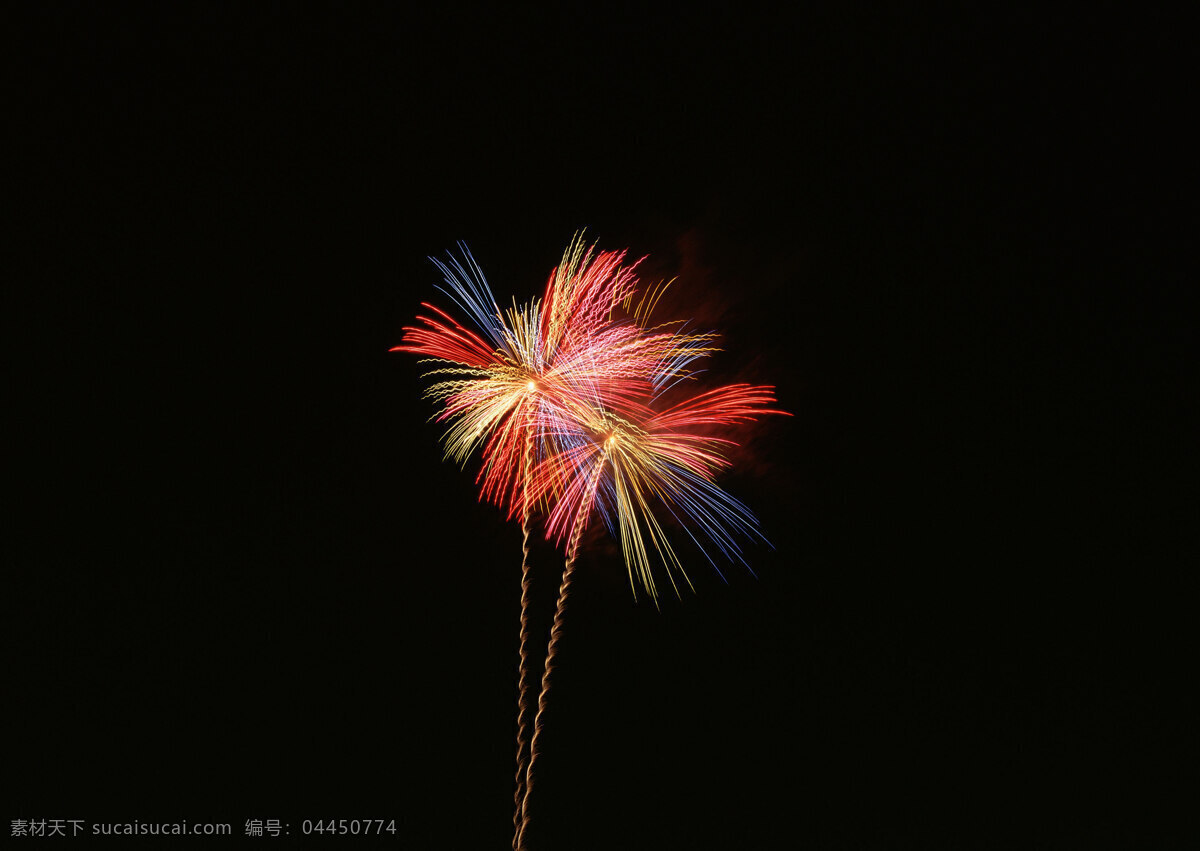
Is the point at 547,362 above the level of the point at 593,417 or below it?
above

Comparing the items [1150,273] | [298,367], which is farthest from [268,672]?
[1150,273]

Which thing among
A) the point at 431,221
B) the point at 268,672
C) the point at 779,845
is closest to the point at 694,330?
the point at 431,221

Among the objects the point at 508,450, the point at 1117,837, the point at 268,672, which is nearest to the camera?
the point at 508,450

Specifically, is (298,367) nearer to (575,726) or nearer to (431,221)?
(431,221)

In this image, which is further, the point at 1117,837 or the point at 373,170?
the point at 373,170

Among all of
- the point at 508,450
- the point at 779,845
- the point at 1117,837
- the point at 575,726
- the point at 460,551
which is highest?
the point at 508,450

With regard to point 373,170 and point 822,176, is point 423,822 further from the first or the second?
point 822,176

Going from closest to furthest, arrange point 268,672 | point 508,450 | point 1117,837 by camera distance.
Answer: point 508,450, point 1117,837, point 268,672

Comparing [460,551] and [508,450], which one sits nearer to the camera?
[508,450]

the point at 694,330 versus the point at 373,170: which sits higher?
the point at 373,170
